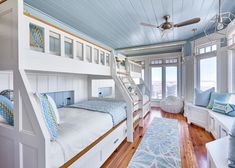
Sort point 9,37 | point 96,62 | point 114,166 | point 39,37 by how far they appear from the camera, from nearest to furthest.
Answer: point 9,37
point 39,37
point 114,166
point 96,62

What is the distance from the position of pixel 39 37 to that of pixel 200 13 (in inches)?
128

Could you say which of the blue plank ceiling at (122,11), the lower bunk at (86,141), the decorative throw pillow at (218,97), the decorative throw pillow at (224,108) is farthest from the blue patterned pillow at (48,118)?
the decorative throw pillow at (218,97)

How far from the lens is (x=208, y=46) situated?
357 centimetres

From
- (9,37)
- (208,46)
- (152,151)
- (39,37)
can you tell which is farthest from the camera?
→ (208,46)

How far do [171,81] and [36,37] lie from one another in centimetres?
542

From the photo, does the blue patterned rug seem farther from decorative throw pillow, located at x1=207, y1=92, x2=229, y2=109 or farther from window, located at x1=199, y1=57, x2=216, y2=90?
window, located at x1=199, y1=57, x2=216, y2=90

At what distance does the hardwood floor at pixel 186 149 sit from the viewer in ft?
6.04

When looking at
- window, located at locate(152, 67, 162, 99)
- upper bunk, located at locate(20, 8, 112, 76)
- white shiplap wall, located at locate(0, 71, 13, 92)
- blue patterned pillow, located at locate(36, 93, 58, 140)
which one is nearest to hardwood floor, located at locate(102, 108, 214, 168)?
blue patterned pillow, located at locate(36, 93, 58, 140)

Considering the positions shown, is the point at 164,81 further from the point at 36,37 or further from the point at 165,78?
the point at 36,37

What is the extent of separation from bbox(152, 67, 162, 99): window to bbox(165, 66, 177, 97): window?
1.04 feet

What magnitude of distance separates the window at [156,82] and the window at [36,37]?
208 inches

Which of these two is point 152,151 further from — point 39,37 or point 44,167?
point 39,37

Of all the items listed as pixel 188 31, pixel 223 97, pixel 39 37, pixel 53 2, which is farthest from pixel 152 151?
pixel 188 31

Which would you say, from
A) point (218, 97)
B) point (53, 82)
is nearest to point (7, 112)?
point (53, 82)
